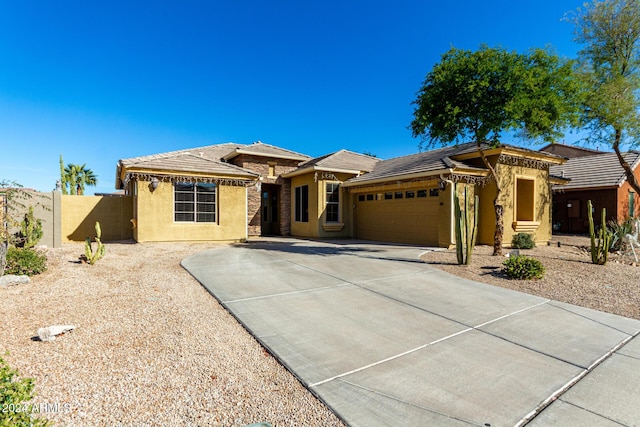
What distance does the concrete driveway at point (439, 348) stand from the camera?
2.94m

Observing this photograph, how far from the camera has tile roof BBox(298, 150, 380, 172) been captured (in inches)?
670

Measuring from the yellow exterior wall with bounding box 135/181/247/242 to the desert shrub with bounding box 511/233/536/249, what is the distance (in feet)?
36.4

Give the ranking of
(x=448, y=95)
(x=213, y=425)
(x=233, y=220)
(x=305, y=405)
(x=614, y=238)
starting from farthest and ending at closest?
(x=233, y=220) < (x=614, y=238) < (x=448, y=95) < (x=305, y=405) < (x=213, y=425)

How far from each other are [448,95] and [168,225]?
37.5ft

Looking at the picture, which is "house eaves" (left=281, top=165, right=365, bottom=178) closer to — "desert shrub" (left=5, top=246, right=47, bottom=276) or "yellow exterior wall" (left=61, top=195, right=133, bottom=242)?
"yellow exterior wall" (left=61, top=195, right=133, bottom=242)

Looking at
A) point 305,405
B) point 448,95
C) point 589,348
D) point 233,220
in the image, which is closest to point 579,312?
point 589,348

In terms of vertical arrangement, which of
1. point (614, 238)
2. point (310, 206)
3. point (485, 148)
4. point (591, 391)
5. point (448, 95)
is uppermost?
point (448, 95)

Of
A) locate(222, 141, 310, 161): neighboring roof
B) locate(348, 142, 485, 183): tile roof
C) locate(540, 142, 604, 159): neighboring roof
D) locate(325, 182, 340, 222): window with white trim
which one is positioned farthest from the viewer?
locate(540, 142, 604, 159): neighboring roof

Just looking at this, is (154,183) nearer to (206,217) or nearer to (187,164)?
(187,164)

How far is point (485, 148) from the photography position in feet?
43.3

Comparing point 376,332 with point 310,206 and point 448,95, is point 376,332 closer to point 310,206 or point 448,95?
point 448,95

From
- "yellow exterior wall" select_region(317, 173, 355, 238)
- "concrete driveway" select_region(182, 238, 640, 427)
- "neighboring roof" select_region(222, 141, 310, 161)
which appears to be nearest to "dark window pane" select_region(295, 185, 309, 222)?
"yellow exterior wall" select_region(317, 173, 355, 238)

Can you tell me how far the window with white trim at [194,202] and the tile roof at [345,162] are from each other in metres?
5.25

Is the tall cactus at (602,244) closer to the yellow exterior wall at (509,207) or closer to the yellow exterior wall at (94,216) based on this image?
the yellow exterior wall at (509,207)
